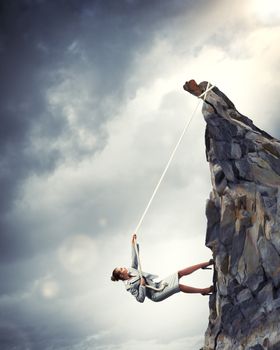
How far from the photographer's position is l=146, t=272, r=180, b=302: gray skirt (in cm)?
2105

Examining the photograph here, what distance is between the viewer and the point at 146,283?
21.3m

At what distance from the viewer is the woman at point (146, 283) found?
2095 centimetres

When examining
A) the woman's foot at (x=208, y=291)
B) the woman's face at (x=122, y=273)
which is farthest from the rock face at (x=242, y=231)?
the woman's face at (x=122, y=273)

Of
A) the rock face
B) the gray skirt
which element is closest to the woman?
the gray skirt

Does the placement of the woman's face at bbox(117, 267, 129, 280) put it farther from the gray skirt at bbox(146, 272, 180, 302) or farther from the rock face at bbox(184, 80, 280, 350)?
the rock face at bbox(184, 80, 280, 350)

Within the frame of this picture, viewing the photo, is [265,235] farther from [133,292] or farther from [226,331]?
[133,292]

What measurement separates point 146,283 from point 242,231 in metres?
6.22

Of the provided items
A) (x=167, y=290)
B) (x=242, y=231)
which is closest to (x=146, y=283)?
(x=167, y=290)

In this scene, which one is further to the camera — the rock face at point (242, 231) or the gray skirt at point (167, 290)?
the rock face at point (242, 231)

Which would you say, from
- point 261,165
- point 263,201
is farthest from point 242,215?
point 261,165

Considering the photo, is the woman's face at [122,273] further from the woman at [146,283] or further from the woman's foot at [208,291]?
the woman's foot at [208,291]

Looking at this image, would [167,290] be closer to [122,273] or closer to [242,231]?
[122,273]

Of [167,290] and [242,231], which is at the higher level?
[242,231]

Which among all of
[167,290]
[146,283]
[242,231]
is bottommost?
[167,290]
